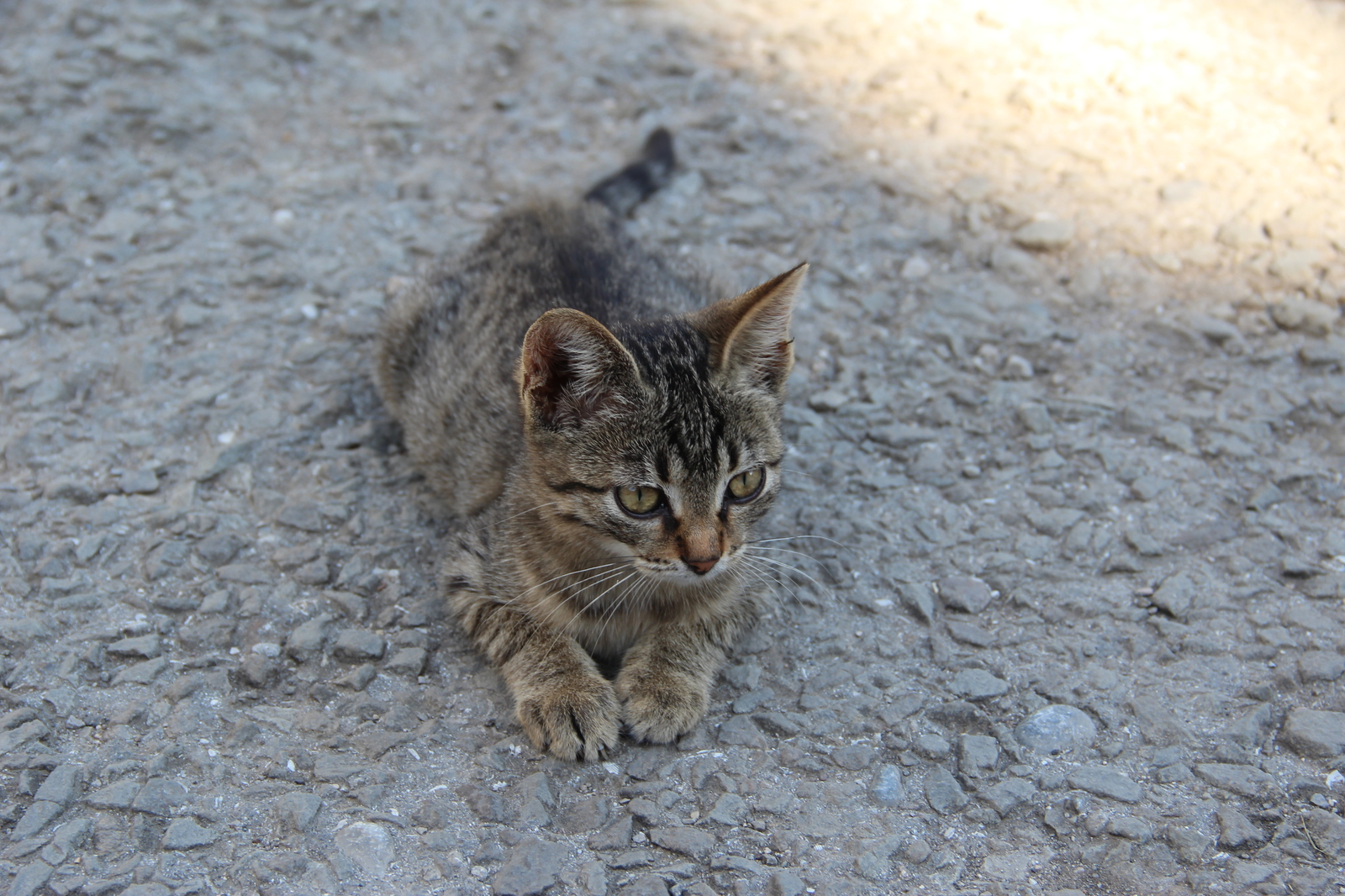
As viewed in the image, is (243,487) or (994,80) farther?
(994,80)

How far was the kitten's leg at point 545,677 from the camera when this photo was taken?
336 centimetres

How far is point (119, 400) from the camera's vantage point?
4523mm

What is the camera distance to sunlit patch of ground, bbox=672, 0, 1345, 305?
545 centimetres

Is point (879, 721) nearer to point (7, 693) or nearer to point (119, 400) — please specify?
point (7, 693)

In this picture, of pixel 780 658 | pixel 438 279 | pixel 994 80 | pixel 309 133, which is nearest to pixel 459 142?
pixel 309 133

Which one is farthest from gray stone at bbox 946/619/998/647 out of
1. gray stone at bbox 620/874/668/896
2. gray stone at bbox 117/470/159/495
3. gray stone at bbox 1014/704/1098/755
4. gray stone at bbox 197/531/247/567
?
gray stone at bbox 117/470/159/495

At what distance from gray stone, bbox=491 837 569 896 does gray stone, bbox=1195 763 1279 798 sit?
1.90 metres

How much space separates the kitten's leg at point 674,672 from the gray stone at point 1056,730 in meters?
0.98

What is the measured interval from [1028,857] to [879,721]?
62 cm

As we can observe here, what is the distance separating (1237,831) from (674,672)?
169 centimetres

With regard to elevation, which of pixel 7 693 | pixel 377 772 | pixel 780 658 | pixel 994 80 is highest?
pixel 994 80

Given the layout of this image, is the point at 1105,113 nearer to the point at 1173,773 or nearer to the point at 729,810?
the point at 1173,773

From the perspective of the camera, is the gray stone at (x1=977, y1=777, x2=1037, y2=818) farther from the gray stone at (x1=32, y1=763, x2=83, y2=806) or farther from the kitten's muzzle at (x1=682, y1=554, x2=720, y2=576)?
the gray stone at (x1=32, y1=763, x2=83, y2=806)

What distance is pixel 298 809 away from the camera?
3.07m
